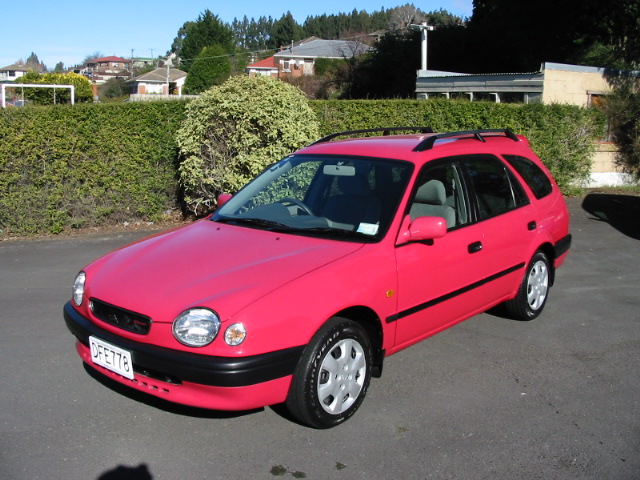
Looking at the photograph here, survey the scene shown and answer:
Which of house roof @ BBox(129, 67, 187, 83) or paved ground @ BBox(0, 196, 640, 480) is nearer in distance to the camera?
paved ground @ BBox(0, 196, 640, 480)

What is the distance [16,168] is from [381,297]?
24.5 ft

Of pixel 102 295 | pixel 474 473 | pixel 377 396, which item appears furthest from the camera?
pixel 377 396

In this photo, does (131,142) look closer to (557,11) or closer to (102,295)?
(102,295)

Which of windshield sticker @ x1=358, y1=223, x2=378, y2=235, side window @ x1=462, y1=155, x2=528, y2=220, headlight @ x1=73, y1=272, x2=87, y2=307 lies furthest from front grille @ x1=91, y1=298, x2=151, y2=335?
side window @ x1=462, y1=155, x2=528, y2=220

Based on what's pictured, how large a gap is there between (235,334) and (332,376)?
0.72 m

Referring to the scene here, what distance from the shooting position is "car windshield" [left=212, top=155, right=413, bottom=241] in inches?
178

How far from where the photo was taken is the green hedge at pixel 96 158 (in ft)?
31.9

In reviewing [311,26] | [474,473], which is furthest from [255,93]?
[311,26]

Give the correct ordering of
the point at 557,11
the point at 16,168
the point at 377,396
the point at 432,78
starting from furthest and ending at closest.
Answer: the point at 557,11 → the point at 432,78 → the point at 16,168 → the point at 377,396

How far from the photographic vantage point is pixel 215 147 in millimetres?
10430

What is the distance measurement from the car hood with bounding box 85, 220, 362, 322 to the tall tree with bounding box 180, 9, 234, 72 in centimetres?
9343

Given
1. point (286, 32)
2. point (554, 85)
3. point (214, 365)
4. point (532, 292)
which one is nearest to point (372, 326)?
point (214, 365)

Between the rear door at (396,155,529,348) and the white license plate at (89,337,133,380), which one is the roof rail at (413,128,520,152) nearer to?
the rear door at (396,155,529,348)

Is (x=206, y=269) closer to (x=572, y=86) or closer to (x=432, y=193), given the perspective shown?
(x=432, y=193)
